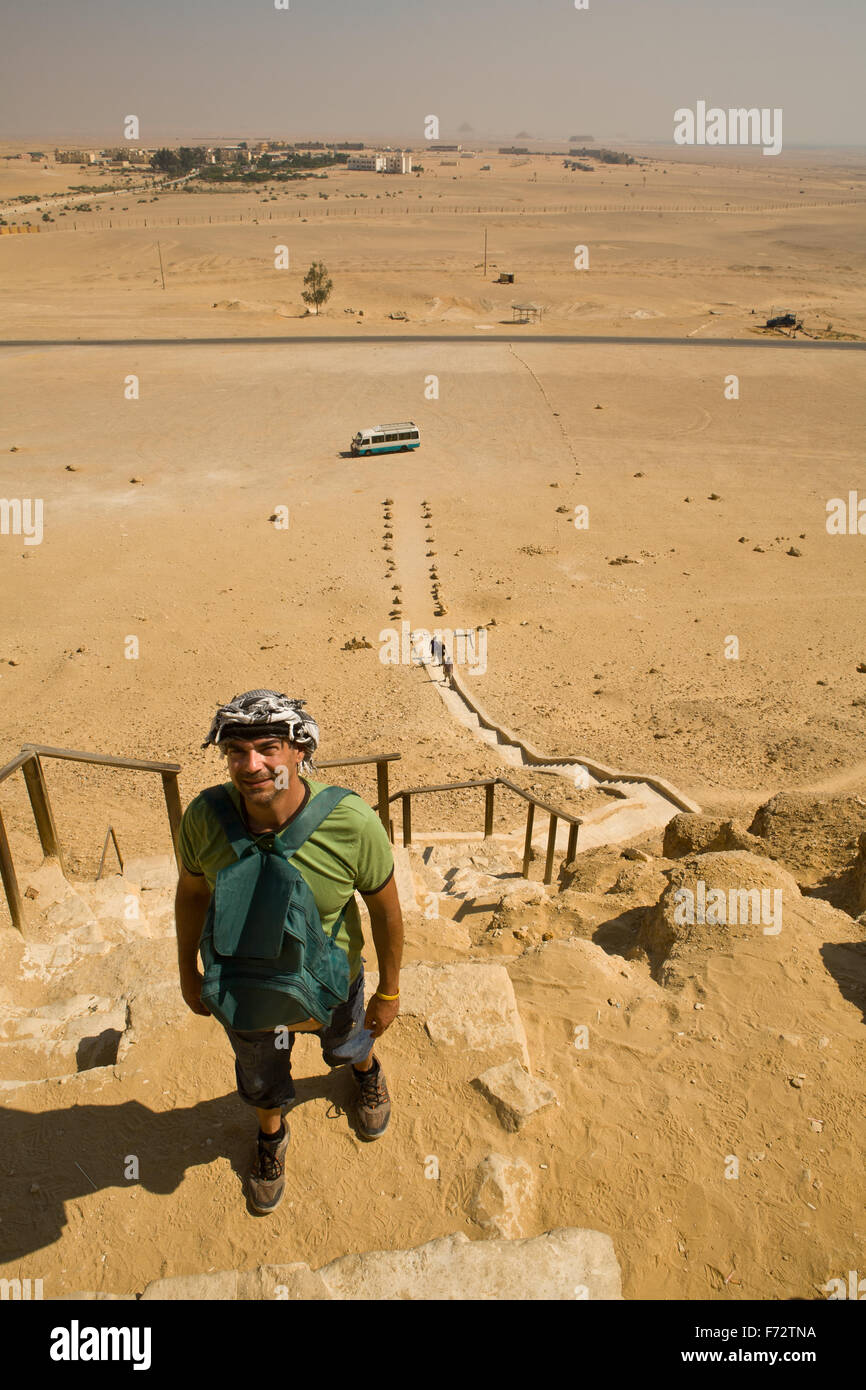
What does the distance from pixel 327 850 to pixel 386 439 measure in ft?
85.4

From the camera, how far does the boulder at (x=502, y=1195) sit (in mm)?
3551

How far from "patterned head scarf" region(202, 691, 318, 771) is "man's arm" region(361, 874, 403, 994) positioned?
2.12 feet

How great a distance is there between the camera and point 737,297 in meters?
55.8

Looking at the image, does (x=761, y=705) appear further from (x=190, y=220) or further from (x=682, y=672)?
(x=190, y=220)

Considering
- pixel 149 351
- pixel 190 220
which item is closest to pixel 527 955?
pixel 149 351

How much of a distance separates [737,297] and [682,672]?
50284 millimetres

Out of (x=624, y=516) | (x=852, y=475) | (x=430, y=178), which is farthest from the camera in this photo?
(x=430, y=178)

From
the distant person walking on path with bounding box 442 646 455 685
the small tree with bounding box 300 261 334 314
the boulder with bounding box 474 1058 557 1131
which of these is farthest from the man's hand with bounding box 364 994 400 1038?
the small tree with bounding box 300 261 334 314

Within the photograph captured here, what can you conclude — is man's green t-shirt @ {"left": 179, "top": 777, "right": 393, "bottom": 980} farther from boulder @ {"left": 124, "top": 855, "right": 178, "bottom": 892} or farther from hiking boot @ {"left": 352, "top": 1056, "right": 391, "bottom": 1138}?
boulder @ {"left": 124, "top": 855, "right": 178, "bottom": 892}

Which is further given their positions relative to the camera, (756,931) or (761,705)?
(761,705)

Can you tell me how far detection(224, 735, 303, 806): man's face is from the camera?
290cm

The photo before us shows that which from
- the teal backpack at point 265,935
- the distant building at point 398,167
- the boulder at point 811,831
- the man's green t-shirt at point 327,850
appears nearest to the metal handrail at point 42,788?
the man's green t-shirt at point 327,850

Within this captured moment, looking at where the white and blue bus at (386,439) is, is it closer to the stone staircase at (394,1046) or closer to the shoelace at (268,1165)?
the stone staircase at (394,1046)

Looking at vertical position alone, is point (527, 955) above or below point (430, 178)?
below
